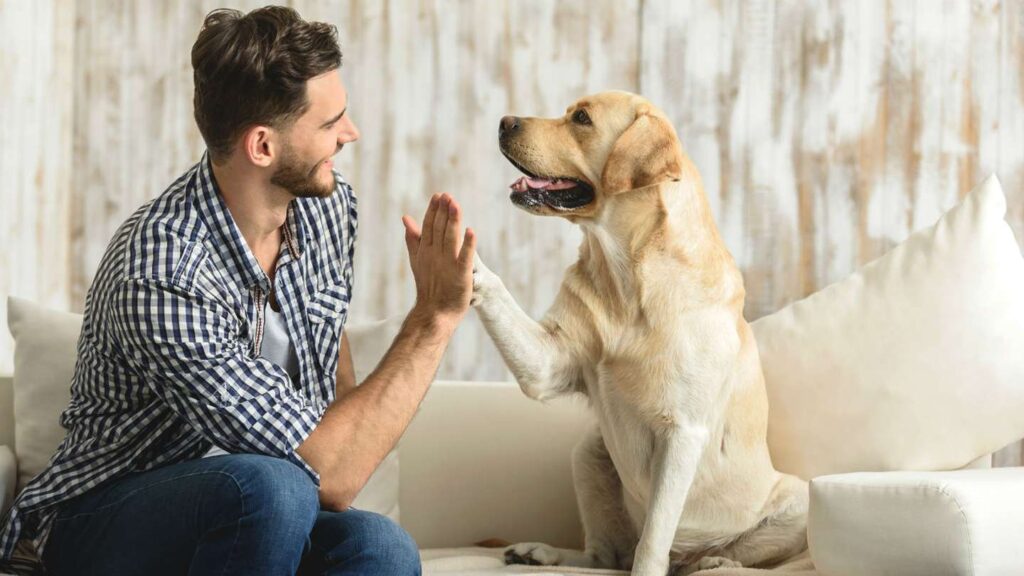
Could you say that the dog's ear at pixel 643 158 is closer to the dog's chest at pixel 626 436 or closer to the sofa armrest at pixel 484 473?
the dog's chest at pixel 626 436

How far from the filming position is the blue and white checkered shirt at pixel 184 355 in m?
1.44

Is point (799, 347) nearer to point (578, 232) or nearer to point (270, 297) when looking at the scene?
point (578, 232)

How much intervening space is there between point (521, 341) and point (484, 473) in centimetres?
55

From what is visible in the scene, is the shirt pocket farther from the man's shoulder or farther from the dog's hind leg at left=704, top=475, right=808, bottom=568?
the dog's hind leg at left=704, top=475, right=808, bottom=568

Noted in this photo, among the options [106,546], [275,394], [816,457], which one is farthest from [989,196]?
→ [106,546]

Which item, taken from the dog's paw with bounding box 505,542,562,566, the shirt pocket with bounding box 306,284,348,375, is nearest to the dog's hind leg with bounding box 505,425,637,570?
the dog's paw with bounding box 505,542,562,566

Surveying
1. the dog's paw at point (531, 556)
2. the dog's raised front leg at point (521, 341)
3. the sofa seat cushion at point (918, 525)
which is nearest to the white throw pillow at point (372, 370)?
the dog's paw at point (531, 556)

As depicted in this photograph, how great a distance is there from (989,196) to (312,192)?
4.55 feet

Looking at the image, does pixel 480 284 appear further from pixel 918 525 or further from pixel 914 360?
pixel 914 360

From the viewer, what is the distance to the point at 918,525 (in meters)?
1.50

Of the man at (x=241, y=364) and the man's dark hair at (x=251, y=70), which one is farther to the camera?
the man's dark hair at (x=251, y=70)

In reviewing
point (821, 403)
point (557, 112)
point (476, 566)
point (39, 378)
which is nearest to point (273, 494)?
point (476, 566)

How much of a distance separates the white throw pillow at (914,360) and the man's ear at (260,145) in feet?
3.68

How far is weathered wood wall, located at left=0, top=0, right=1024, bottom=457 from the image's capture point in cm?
261
